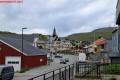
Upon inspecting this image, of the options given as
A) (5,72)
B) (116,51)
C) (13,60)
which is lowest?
(5,72)

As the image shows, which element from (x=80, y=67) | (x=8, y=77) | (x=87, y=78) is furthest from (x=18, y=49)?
(x=87, y=78)

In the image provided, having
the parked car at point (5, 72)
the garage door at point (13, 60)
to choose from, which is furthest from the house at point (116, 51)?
the garage door at point (13, 60)

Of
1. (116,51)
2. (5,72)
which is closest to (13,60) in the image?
(116,51)

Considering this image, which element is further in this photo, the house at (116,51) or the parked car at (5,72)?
the house at (116,51)

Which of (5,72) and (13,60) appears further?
(13,60)

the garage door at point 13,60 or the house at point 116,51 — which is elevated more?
the house at point 116,51

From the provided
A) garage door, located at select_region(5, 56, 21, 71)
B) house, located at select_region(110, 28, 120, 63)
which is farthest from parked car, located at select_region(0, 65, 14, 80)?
garage door, located at select_region(5, 56, 21, 71)

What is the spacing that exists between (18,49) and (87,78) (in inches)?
1596

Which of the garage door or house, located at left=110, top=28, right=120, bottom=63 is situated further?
the garage door

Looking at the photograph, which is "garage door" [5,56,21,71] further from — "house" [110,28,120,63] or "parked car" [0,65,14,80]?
"parked car" [0,65,14,80]

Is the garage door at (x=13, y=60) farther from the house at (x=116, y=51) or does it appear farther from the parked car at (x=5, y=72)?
the parked car at (x=5, y=72)

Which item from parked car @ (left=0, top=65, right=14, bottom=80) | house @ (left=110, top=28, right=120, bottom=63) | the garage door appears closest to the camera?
parked car @ (left=0, top=65, right=14, bottom=80)

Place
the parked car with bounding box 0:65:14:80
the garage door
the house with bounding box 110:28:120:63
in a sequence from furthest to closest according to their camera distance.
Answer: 1. the garage door
2. the house with bounding box 110:28:120:63
3. the parked car with bounding box 0:65:14:80

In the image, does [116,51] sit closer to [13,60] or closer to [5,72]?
[13,60]
